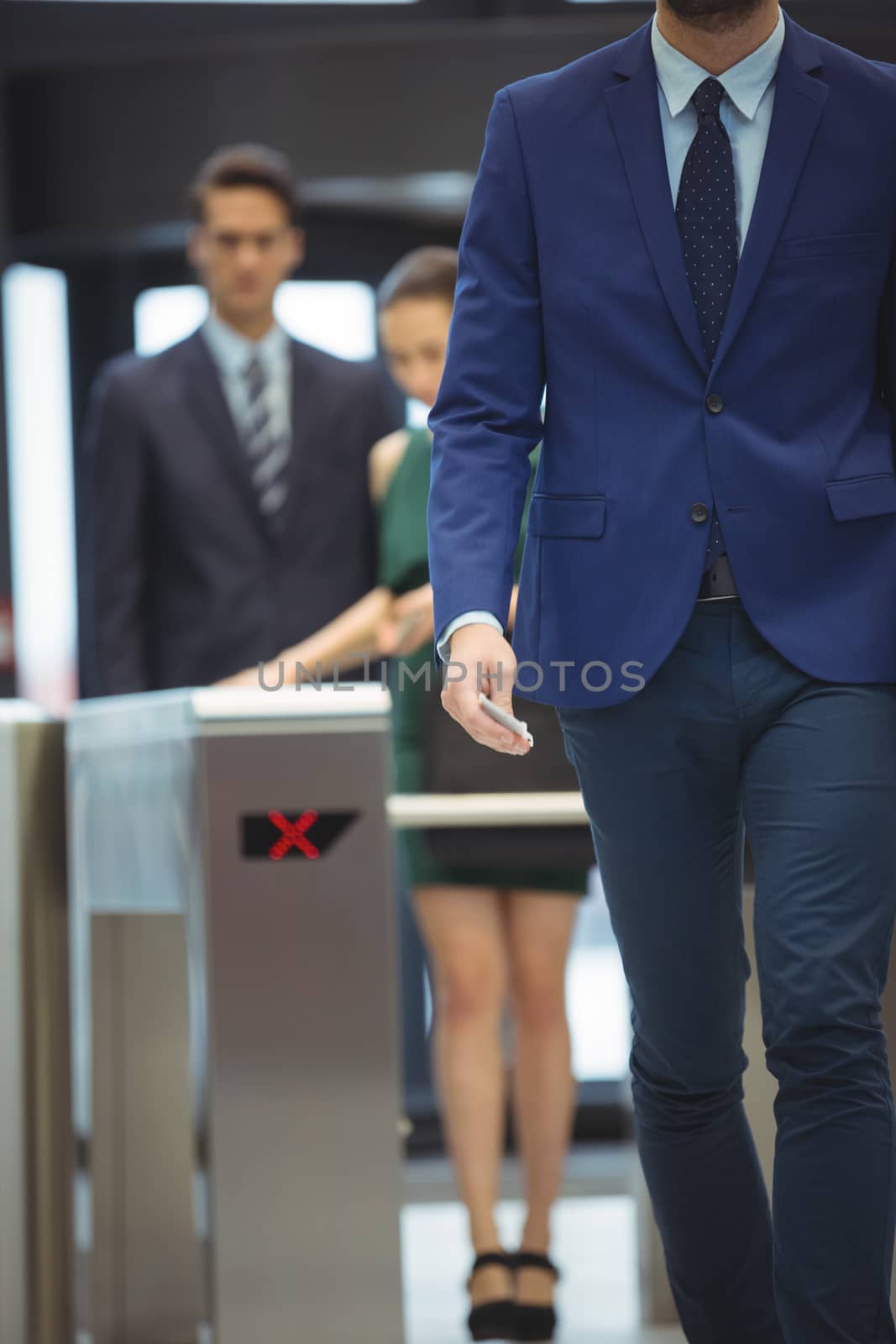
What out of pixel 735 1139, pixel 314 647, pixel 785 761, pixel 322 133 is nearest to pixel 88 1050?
pixel 314 647

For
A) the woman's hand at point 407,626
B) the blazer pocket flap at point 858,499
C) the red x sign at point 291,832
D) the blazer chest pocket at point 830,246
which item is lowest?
the red x sign at point 291,832

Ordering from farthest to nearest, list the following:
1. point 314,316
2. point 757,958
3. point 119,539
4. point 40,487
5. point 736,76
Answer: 1. point 40,487
2. point 314,316
3. point 119,539
4. point 736,76
5. point 757,958

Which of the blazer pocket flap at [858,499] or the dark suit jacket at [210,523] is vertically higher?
the dark suit jacket at [210,523]

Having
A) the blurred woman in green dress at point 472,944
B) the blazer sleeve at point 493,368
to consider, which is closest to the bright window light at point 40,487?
the blurred woman in green dress at point 472,944

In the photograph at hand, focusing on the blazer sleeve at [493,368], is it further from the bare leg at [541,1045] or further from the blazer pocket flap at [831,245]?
the bare leg at [541,1045]

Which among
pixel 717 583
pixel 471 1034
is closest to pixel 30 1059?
pixel 471 1034

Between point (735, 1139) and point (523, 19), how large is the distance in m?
3.47

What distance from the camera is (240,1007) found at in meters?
2.27

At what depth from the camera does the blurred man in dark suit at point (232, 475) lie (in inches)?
141

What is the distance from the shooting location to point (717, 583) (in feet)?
5.45

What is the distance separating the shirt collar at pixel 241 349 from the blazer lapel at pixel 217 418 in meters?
0.02

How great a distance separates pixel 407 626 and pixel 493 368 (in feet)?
4.30

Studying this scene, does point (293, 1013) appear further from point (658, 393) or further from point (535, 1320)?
point (658, 393)

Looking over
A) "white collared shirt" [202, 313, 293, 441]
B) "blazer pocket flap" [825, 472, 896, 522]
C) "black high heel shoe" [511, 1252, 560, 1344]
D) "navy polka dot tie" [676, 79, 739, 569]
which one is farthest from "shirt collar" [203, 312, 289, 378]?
"blazer pocket flap" [825, 472, 896, 522]
